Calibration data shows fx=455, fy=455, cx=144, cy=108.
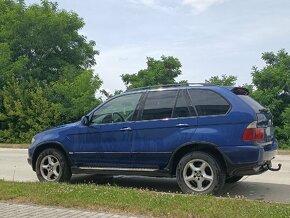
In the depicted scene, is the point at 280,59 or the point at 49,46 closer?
the point at 280,59

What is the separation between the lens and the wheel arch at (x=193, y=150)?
7.32 m

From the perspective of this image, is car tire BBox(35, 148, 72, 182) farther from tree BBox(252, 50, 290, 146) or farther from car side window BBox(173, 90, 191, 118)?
tree BBox(252, 50, 290, 146)

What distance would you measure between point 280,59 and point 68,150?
2420 centimetres

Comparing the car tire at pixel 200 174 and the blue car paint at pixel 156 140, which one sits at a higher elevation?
the blue car paint at pixel 156 140

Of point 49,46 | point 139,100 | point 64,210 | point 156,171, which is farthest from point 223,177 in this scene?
point 49,46

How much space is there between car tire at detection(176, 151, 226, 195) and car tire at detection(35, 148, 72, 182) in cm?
235

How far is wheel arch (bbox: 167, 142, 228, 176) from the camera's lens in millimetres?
7316

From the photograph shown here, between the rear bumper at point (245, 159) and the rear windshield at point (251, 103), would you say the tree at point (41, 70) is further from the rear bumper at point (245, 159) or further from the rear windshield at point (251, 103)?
the rear bumper at point (245, 159)

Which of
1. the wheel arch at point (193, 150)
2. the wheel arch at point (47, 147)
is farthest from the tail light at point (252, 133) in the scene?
the wheel arch at point (47, 147)

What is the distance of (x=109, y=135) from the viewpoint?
8.26 metres

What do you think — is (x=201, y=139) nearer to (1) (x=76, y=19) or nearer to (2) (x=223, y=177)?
(2) (x=223, y=177)

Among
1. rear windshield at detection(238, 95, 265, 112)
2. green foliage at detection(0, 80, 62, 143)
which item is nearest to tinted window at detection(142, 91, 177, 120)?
rear windshield at detection(238, 95, 265, 112)

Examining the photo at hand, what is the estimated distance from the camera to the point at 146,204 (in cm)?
634

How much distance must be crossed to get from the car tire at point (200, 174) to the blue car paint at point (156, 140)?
237mm
